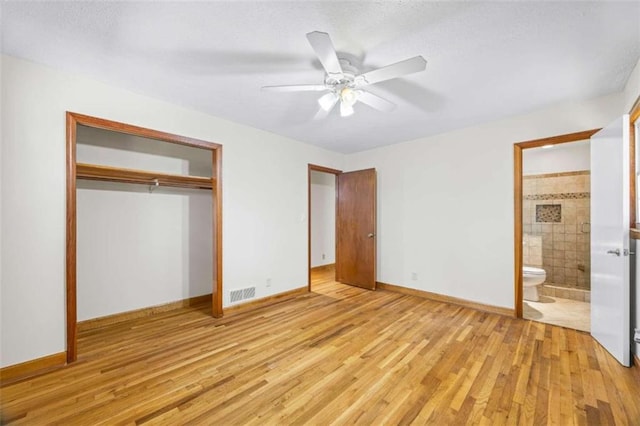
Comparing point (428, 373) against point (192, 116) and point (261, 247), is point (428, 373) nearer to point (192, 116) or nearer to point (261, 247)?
point (261, 247)

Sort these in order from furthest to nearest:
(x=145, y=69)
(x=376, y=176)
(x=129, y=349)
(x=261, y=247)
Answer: (x=376, y=176), (x=261, y=247), (x=129, y=349), (x=145, y=69)

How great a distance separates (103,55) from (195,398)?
2.59 meters

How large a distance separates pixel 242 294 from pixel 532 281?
4143 millimetres

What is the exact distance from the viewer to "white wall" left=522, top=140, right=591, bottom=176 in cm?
433

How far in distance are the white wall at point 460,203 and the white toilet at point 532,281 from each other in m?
0.96

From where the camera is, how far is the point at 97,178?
2.79 meters

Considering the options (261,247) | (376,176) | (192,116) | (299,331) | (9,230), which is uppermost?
(192,116)

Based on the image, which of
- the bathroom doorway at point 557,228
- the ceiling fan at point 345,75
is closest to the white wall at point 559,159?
the bathroom doorway at point 557,228

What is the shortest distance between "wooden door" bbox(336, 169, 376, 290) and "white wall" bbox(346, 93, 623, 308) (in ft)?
0.63

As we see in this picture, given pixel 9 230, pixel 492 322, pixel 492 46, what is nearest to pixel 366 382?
pixel 492 322

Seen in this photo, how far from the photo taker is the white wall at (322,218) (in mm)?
6234

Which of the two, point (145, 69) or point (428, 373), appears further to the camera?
point (145, 69)

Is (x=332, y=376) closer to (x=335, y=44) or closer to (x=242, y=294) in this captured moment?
(x=242, y=294)

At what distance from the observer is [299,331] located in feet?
9.18
